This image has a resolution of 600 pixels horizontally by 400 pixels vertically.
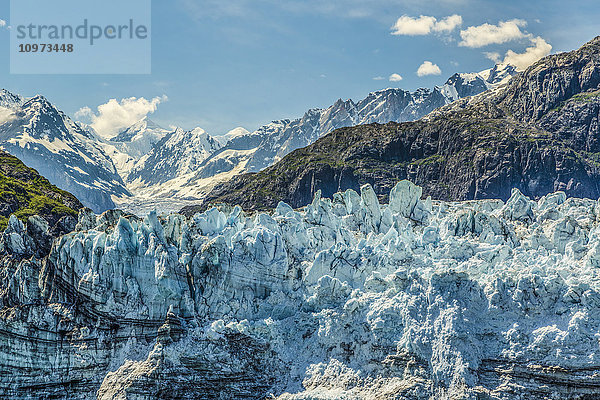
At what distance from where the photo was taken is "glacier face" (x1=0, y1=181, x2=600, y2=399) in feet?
172

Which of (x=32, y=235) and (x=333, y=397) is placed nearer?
(x=333, y=397)

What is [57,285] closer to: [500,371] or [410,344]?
[410,344]

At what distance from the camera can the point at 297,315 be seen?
6144 centimetres

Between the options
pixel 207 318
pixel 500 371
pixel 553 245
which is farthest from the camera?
pixel 553 245

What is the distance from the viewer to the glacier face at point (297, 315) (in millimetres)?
52562

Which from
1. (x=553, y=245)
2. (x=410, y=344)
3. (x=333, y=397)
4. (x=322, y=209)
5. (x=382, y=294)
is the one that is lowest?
(x=333, y=397)

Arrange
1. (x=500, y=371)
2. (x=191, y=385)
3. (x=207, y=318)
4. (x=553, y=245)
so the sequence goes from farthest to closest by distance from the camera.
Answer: (x=553, y=245), (x=207, y=318), (x=191, y=385), (x=500, y=371)

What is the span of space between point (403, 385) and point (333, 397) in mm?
5896

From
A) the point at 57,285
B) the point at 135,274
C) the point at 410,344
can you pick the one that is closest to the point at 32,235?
the point at 57,285

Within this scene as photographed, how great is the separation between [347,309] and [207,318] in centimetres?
1338

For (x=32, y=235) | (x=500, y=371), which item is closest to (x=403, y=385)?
(x=500, y=371)

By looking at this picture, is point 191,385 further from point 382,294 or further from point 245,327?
point 382,294

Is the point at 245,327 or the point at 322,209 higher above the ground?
the point at 322,209

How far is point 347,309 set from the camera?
192ft
